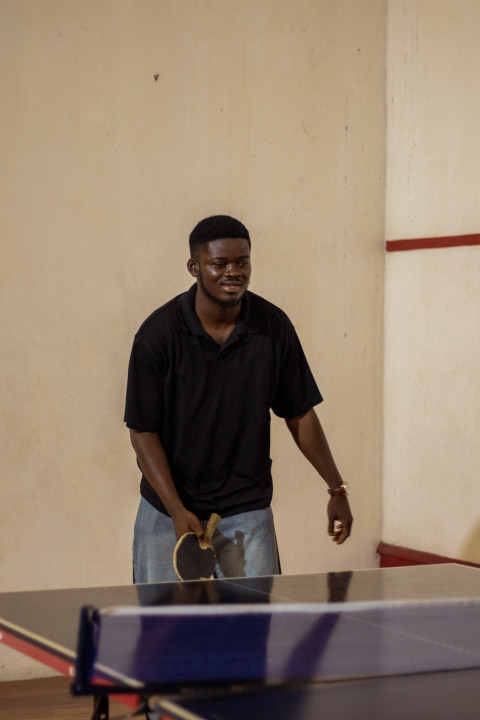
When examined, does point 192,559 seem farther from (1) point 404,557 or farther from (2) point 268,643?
(1) point 404,557

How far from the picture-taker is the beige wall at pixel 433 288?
530 centimetres

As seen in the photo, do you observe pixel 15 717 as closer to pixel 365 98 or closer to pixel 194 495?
pixel 194 495

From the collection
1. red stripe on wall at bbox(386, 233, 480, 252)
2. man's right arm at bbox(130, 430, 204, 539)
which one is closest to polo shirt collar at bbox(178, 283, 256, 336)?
man's right arm at bbox(130, 430, 204, 539)

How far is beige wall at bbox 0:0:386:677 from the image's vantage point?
187 inches

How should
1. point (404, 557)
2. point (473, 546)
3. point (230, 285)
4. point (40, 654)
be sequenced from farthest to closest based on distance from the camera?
point (404, 557) → point (473, 546) → point (230, 285) → point (40, 654)

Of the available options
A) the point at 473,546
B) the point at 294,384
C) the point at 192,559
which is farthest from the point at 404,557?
the point at 192,559

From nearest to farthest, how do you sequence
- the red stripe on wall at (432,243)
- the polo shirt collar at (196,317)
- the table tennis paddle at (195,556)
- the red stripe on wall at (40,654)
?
the red stripe on wall at (40,654) < the table tennis paddle at (195,556) < the polo shirt collar at (196,317) < the red stripe on wall at (432,243)

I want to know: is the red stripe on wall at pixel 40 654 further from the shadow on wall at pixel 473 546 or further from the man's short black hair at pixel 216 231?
the shadow on wall at pixel 473 546

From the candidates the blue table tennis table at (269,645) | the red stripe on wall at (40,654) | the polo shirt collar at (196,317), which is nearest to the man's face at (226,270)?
the polo shirt collar at (196,317)

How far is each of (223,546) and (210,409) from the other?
484 mm

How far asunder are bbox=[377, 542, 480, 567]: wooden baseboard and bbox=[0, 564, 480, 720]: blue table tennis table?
2494 millimetres

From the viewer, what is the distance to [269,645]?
7.30ft

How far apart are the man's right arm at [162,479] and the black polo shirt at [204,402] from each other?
0.16 feet

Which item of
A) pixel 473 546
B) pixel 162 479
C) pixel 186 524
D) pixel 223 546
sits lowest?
pixel 473 546
